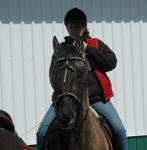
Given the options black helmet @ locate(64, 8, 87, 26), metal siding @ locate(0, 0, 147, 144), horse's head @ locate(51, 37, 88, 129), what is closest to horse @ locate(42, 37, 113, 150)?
horse's head @ locate(51, 37, 88, 129)

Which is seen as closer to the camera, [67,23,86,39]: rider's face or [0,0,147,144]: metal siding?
[67,23,86,39]: rider's face

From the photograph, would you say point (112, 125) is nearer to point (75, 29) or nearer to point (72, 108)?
point (72, 108)

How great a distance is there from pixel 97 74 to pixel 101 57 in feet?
0.81

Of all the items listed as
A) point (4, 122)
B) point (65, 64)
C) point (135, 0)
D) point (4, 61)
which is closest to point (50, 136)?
point (4, 122)

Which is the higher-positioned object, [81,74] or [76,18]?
[76,18]

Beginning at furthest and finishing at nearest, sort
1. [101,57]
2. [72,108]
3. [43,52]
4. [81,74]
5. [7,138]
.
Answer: [43,52] → [101,57] → [81,74] → [72,108] → [7,138]

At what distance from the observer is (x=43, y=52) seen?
8258 millimetres

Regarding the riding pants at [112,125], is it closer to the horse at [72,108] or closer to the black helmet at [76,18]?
the horse at [72,108]

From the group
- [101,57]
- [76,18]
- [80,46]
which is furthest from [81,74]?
[76,18]

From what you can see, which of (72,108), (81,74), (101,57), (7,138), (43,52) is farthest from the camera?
(43,52)

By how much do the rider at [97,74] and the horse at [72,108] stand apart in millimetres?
289

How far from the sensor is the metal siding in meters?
8.10

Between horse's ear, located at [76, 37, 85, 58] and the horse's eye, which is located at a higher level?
horse's ear, located at [76, 37, 85, 58]

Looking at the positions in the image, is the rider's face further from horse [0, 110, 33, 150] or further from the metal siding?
the metal siding
